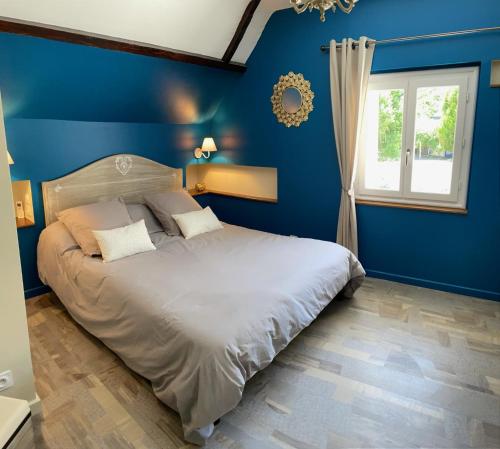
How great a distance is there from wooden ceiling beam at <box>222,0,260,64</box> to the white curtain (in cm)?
80

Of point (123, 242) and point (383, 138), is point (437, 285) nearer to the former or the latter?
point (383, 138)

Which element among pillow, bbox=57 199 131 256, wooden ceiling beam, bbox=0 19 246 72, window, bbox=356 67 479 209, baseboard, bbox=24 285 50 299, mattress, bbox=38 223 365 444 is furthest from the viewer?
baseboard, bbox=24 285 50 299

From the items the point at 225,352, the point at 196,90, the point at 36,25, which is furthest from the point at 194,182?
the point at 225,352

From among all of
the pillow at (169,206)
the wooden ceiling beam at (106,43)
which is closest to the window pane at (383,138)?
the wooden ceiling beam at (106,43)

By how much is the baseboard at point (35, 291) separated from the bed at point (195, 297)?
0.73 feet

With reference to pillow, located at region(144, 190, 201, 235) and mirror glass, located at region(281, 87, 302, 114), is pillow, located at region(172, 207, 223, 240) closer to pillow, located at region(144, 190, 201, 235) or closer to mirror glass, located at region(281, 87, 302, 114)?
pillow, located at region(144, 190, 201, 235)

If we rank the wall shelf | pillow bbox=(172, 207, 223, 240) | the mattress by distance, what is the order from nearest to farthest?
the mattress
pillow bbox=(172, 207, 223, 240)
the wall shelf

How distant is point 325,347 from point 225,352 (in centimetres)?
103

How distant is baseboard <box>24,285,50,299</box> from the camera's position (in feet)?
11.0

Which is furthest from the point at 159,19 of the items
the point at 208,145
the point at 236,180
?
the point at 236,180

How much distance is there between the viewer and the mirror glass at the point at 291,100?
12.7 ft

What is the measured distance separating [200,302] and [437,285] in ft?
7.65

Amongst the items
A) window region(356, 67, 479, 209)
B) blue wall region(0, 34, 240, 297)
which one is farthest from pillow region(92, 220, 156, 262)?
window region(356, 67, 479, 209)

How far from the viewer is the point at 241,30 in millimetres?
3678
